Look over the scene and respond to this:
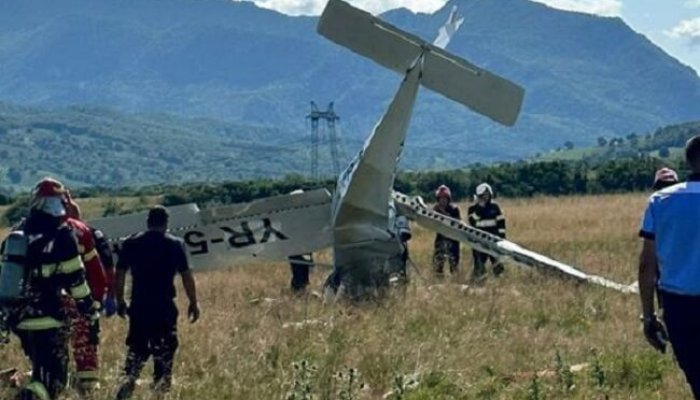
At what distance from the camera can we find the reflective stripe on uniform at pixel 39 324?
7.42 metres

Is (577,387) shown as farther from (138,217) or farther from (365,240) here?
(138,217)

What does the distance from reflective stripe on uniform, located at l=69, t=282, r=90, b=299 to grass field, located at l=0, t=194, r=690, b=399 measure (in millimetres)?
658

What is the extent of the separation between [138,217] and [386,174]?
317 cm

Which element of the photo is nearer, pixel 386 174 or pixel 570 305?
pixel 570 305

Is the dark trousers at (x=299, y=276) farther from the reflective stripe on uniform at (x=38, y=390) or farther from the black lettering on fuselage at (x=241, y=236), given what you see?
the reflective stripe on uniform at (x=38, y=390)

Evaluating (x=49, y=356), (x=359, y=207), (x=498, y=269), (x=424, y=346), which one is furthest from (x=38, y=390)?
(x=498, y=269)

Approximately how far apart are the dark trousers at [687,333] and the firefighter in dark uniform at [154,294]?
3627 millimetres

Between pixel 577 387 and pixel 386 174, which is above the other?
pixel 386 174

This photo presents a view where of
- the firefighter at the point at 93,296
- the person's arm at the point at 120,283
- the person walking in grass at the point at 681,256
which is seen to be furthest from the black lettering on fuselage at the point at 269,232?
the person walking in grass at the point at 681,256

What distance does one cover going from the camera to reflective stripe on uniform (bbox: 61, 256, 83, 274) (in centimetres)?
747

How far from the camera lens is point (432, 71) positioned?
1321 cm

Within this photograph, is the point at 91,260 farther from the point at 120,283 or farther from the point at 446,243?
the point at 446,243

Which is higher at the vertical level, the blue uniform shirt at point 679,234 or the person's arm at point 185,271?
the blue uniform shirt at point 679,234

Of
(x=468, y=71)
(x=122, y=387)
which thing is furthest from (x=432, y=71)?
(x=122, y=387)
